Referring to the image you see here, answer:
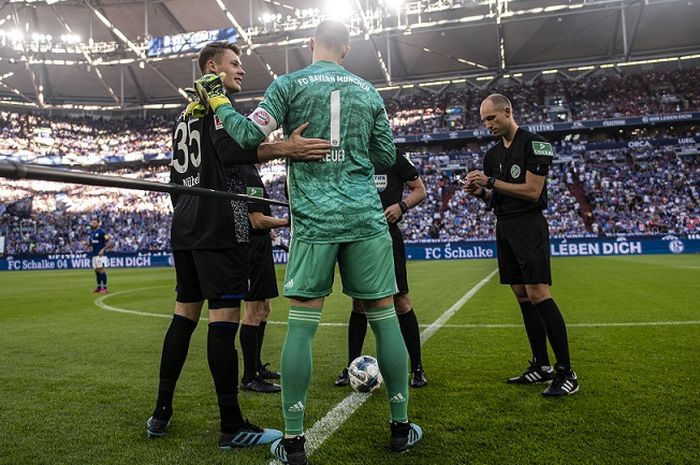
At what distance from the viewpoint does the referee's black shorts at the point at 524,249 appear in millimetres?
3941

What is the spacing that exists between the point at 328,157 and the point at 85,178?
115 cm

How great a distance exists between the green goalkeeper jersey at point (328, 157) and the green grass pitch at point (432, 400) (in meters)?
1.14

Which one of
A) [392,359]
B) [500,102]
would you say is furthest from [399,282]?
[500,102]

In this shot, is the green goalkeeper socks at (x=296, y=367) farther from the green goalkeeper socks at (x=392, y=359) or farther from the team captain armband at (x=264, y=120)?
the team captain armband at (x=264, y=120)

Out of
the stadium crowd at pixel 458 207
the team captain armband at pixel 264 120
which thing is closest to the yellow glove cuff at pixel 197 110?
the team captain armband at pixel 264 120

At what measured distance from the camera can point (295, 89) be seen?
2742 mm

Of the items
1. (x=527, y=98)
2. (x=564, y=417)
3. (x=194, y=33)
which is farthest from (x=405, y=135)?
(x=564, y=417)

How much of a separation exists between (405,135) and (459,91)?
7.19 metres

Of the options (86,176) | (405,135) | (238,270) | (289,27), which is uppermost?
(289,27)

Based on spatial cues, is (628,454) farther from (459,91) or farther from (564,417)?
(459,91)

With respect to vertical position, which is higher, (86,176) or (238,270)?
(86,176)

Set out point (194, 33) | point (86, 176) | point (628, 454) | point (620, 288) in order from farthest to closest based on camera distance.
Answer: point (194, 33), point (620, 288), point (628, 454), point (86, 176)

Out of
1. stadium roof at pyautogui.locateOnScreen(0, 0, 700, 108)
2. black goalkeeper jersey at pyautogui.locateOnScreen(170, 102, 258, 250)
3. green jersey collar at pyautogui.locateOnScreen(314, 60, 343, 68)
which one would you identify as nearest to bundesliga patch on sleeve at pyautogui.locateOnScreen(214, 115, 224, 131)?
black goalkeeper jersey at pyautogui.locateOnScreen(170, 102, 258, 250)

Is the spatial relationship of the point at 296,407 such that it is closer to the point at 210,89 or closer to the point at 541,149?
the point at 210,89
